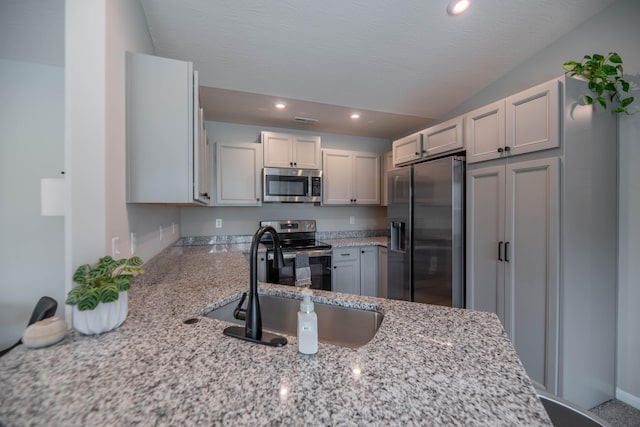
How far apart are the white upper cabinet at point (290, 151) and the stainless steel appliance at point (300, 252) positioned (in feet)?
2.53

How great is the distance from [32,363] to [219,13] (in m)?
1.99

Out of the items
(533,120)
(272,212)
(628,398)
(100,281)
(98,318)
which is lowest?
(628,398)

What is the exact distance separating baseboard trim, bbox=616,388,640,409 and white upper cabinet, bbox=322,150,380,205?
2697mm

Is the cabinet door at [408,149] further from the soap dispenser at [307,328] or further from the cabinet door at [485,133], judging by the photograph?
the soap dispenser at [307,328]

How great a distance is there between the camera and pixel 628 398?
5.68ft

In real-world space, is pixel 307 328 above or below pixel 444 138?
below

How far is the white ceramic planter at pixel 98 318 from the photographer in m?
0.80

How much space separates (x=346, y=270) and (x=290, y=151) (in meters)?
1.64

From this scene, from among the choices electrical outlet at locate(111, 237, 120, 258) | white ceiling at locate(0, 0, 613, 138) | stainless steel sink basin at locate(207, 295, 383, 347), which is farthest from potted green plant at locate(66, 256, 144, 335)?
white ceiling at locate(0, 0, 613, 138)

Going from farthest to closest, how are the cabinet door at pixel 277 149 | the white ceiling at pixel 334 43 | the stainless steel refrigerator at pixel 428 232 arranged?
the cabinet door at pixel 277 149
the stainless steel refrigerator at pixel 428 232
the white ceiling at pixel 334 43

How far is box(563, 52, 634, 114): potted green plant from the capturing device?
1540 mm

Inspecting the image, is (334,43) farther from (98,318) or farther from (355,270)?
(355,270)

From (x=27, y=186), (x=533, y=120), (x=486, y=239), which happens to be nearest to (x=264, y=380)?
(x=486, y=239)

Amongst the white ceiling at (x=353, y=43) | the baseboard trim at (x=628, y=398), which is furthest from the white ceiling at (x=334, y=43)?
the baseboard trim at (x=628, y=398)
